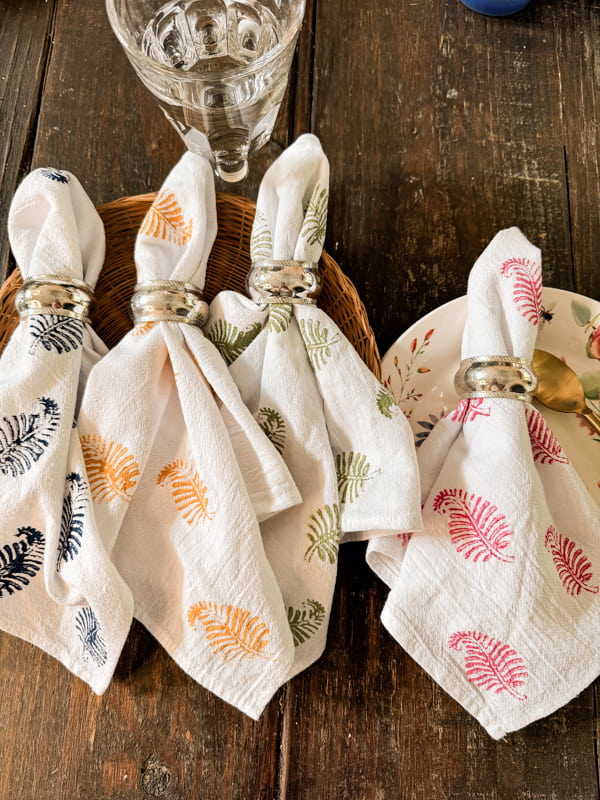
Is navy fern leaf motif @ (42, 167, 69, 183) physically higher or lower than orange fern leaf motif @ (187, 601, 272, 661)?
higher

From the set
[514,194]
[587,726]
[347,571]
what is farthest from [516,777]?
[514,194]

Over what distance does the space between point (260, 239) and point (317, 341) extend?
0.28 feet

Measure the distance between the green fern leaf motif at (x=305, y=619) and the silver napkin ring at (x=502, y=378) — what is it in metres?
0.17

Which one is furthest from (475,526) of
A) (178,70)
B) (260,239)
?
(178,70)

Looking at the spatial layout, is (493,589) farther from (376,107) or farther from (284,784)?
(376,107)

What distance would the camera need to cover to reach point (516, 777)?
0.49 meters

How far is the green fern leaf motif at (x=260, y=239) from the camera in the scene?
20.6 inches

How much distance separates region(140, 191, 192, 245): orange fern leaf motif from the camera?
54 cm

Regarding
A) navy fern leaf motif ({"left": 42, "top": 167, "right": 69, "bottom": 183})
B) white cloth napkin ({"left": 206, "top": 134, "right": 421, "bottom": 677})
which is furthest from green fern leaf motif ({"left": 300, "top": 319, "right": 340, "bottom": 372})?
navy fern leaf motif ({"left": 42, "top": 167, "right": 69, "bottom": 183})

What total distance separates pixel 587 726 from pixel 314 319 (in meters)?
0.32

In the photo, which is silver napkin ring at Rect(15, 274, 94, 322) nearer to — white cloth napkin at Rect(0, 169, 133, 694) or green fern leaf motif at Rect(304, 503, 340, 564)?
white cloth napkin at Rect(0, 169, 133, 694)

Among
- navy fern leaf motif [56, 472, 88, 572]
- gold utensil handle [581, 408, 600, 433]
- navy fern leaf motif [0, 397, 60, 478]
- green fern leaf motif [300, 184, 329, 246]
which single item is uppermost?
green fern leaf motif [300, 184, 329, 246]

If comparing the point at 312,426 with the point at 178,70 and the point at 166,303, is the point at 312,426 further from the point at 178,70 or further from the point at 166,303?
the point at 178,70

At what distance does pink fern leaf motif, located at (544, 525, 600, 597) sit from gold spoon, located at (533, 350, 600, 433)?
0.10 metres
